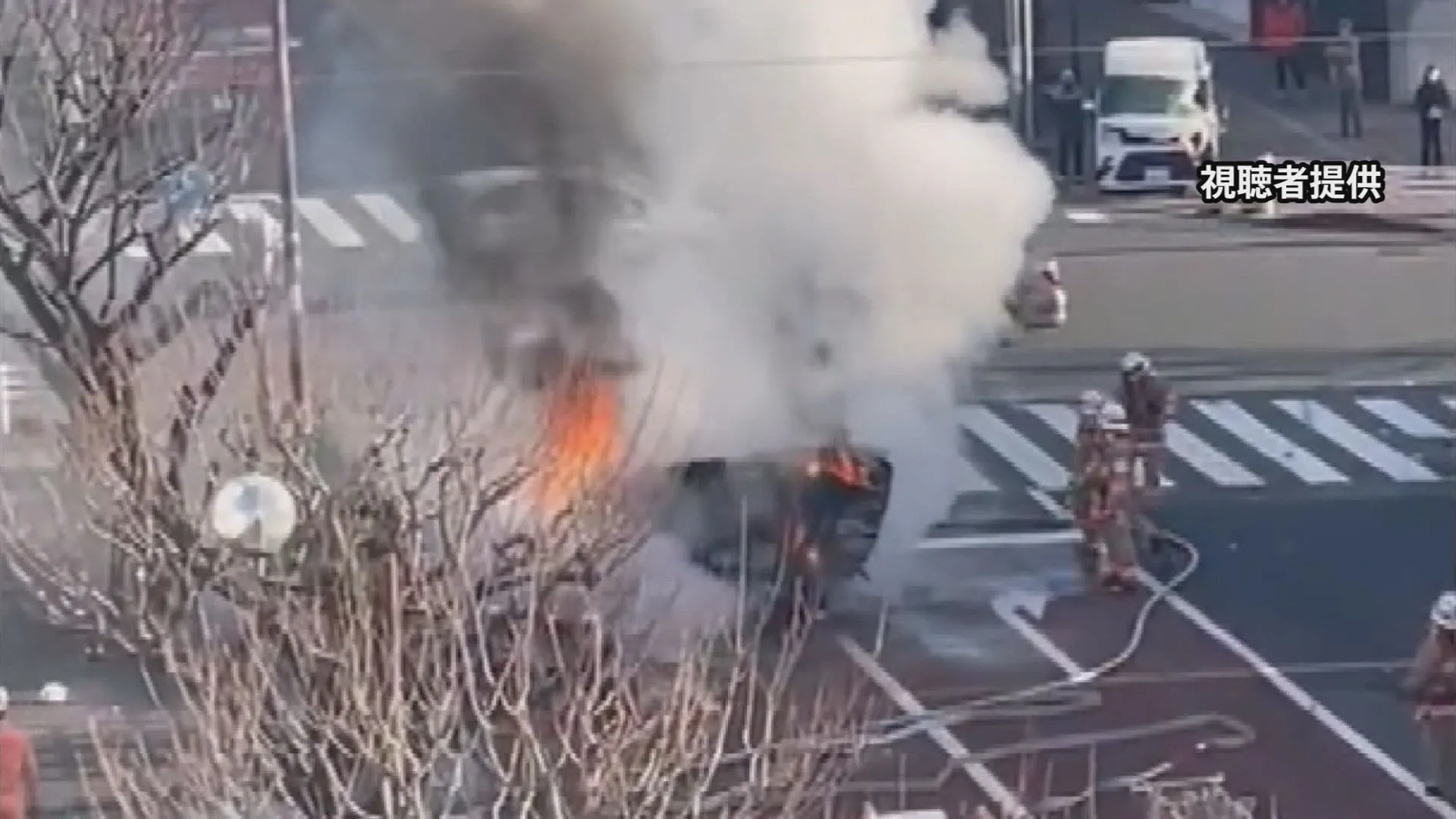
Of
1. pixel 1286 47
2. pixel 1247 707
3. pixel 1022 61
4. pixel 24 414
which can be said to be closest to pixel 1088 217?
pixel 1022 61

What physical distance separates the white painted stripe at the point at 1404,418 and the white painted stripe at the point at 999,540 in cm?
317

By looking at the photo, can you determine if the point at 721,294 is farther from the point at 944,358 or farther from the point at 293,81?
the point at 293,81

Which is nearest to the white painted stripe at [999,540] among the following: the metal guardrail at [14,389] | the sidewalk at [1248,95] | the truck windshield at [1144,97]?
the metal guardrail at [14,389]

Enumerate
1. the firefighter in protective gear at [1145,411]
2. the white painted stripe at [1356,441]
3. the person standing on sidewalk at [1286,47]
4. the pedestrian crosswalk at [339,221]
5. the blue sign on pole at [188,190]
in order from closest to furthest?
the blue sign on pole at [188,190]
the firefighter in protective gear at [1145,411]
the white painted stripe at [1356,441]
the pedestrian crosswalk at [339,221]
the person standing on sidewalk at [1286,47]

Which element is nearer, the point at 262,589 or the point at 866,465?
the point at 262,589

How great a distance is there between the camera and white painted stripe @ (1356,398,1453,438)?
894 inches

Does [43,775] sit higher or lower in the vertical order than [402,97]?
lower

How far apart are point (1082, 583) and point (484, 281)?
4211mm

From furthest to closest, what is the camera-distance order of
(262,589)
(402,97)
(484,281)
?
(402,97), (484,281), (262,589)

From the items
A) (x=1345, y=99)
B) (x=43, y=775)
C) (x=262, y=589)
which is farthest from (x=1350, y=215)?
(x=262, y=589)

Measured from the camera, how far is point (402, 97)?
2250 centimetres

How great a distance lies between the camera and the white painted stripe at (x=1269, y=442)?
21.9 meters

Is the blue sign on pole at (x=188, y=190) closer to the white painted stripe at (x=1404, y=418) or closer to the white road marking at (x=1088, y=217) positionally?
the white painted stripe at (x=1404, y=418)

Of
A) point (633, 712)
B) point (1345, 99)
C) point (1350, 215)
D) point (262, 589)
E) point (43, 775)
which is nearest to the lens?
point (633, 712)
